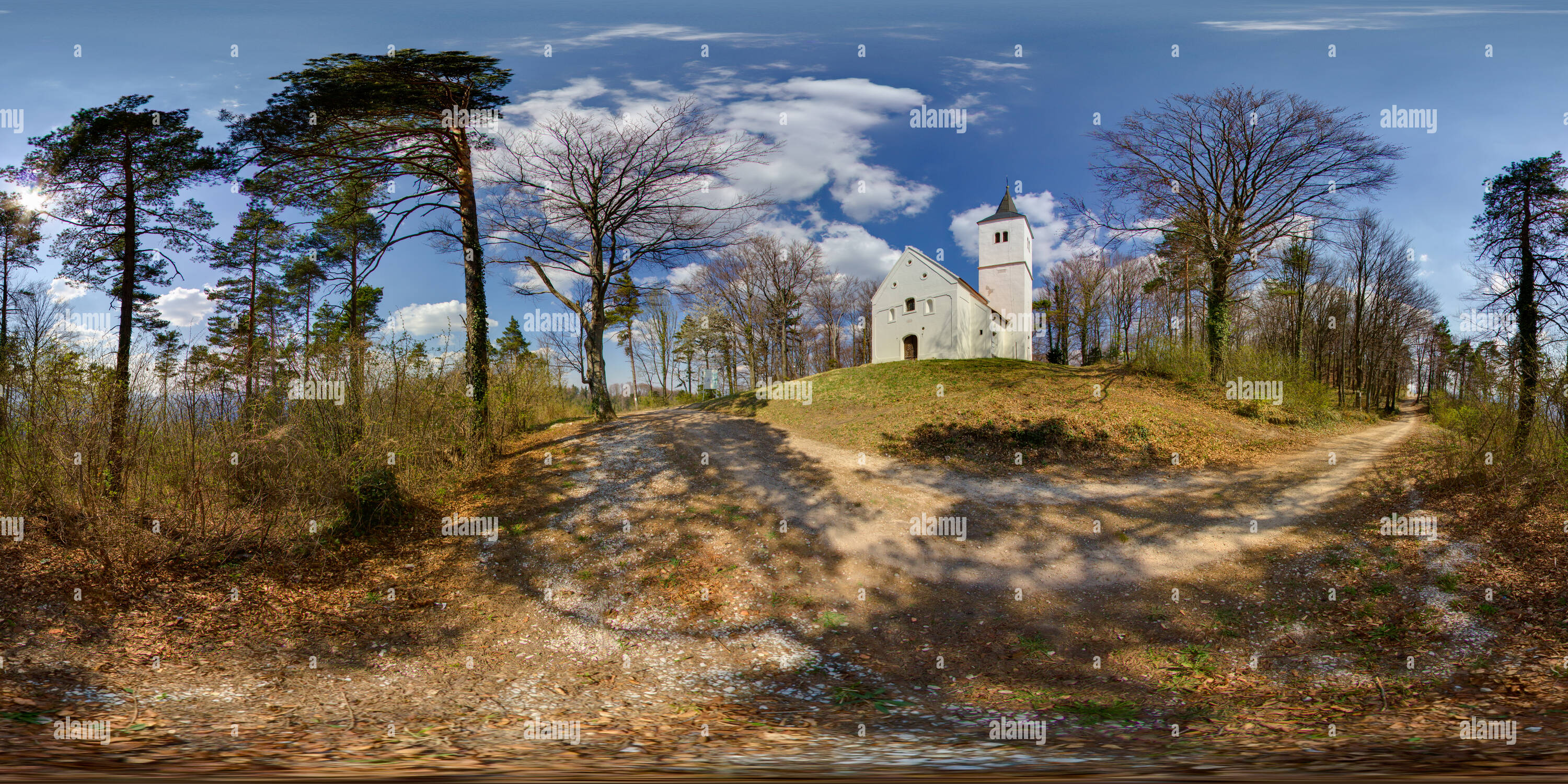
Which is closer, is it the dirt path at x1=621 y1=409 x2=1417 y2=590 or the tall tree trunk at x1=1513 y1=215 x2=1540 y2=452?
the dirt path at x1=621 y1=409 x2=1417 y2=590

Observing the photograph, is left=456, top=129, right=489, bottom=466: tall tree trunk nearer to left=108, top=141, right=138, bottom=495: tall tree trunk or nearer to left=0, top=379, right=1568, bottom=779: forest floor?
left=0, top=379, right=1568, bottom=779: forest floor

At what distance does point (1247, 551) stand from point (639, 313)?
27.0 m

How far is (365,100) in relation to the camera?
11.2 meters

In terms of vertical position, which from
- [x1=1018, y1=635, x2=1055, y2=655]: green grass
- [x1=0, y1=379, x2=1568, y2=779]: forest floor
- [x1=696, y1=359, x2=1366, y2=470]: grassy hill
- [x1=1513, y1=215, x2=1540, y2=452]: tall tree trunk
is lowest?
[x1=1018, y1=635, x2=1055, y2=655]: green grass

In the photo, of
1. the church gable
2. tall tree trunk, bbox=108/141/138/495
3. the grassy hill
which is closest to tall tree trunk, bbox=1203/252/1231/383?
the grassy hill

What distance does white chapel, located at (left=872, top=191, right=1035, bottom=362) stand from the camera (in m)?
33.3

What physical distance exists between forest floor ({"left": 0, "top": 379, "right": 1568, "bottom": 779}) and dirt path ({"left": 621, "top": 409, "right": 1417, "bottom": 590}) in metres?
0.09

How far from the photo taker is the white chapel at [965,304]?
33.3m

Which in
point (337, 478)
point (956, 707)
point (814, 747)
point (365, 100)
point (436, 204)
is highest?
point (365, 100)

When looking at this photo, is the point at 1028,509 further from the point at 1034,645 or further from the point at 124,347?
the point at 124,347

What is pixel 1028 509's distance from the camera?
1076 centimetres

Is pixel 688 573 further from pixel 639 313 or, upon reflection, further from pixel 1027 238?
pixel 1027 238

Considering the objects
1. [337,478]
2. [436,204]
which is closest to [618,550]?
[337,478]

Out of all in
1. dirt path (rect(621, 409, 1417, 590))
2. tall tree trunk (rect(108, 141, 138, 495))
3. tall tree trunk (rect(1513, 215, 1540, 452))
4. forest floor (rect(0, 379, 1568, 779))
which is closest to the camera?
forest floor (rect(0, 379, 1568, 779))
